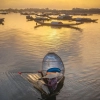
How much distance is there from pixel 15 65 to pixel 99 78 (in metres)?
11.6

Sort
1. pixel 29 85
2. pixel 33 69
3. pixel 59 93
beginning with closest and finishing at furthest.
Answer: pixel 59 93 < pixel 29 85 < pixel 33 69

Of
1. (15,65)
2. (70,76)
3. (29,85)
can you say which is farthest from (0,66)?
(70,76)

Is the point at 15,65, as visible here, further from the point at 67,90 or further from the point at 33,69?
the point at 67,90

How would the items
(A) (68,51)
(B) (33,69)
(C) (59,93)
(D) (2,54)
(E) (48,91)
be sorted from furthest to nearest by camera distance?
(A) (68,51) < (D) (2,54) < (B) (33,69) < (C) (59,93) < (E) (48,91)

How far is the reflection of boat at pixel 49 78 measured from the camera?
17219mm

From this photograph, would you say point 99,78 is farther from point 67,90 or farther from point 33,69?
point 33,69

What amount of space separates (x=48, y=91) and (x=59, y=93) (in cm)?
206

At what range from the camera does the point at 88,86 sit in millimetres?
20250

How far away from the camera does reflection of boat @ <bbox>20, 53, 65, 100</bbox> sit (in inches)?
678

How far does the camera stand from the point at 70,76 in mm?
22438

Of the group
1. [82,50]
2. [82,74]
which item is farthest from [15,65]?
[82,50]

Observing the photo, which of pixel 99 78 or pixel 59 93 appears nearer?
pixel 59 93

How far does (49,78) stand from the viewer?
17.6 metres

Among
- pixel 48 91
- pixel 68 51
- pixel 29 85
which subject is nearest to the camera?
pixel 48 91
